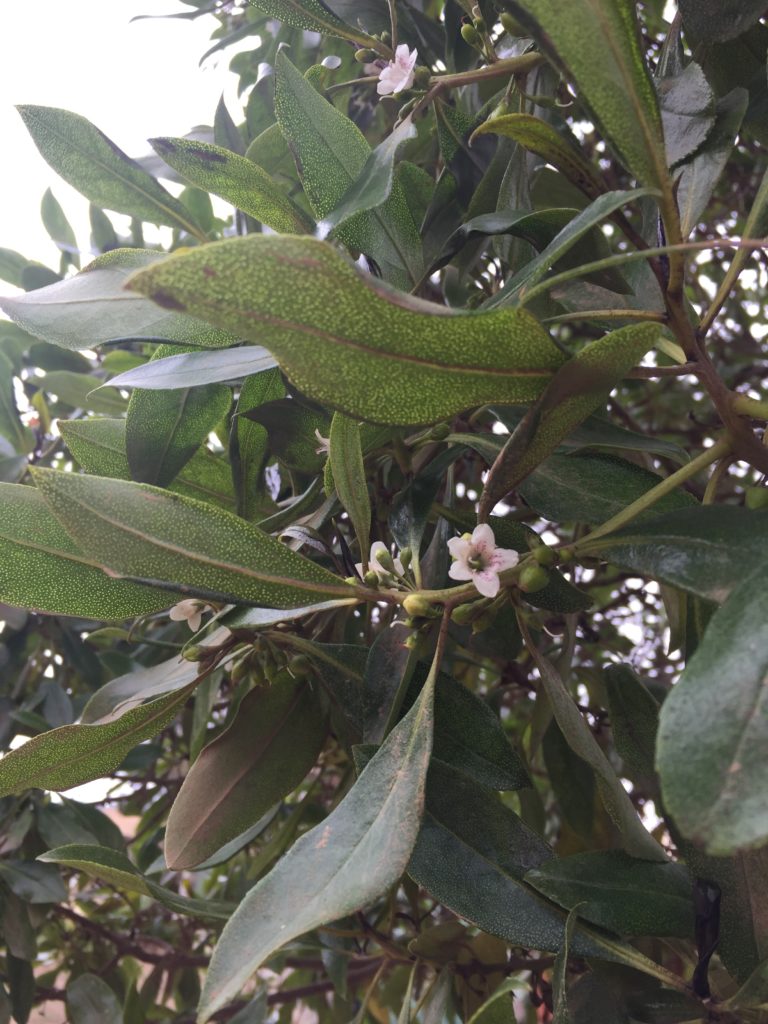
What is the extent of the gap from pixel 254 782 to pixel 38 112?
543 millimetres

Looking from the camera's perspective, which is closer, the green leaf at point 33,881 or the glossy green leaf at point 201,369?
the glossy green leaf at point 201,369

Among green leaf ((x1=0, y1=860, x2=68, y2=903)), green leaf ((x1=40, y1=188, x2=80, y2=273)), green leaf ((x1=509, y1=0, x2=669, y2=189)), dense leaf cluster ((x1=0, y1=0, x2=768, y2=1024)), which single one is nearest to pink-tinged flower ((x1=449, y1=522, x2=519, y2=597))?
dense leaf cluster ((x1=0, y1=0, x2=768, y2=1024))

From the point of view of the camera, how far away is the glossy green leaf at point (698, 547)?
405mm

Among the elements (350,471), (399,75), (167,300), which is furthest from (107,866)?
(399,75)

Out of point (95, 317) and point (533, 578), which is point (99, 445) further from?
point (533, 578)

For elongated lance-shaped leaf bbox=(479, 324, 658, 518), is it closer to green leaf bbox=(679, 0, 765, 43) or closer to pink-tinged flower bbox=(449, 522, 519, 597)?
pink-tinged flower bbox=(449, 522, 519, 597)

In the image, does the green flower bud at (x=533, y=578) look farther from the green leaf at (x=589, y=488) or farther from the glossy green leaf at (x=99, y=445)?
the glossy green leaf at (x=99, y=445)

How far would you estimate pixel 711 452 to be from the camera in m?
0.46

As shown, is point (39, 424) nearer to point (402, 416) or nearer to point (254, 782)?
point (254, 782)

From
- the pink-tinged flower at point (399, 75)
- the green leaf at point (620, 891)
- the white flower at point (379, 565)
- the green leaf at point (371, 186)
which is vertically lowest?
the green leaf at point (620, 891)

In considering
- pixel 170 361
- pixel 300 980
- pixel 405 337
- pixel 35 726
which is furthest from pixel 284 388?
pixel 300 980

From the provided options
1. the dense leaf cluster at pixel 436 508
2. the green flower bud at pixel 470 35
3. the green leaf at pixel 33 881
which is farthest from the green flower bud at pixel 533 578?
the green leaf at pixel 33 881

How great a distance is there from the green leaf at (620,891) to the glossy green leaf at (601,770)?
12 mm

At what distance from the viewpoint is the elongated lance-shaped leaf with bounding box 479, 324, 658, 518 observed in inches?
A: 15.6
